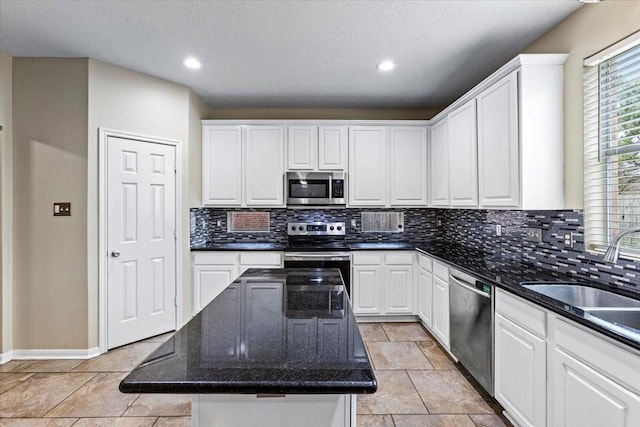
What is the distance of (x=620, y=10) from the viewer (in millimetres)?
1852

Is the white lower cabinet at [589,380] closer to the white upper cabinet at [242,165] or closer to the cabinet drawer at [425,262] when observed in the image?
the cabinet drawer at [425,262]

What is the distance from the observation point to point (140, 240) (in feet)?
10.7

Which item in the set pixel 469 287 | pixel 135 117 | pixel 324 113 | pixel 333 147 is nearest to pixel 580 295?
pixel 469 287

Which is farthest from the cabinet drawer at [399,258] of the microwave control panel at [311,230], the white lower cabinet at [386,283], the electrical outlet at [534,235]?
the electrical outlet at [534,235]

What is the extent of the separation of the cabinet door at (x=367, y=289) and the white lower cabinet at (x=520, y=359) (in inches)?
67.1

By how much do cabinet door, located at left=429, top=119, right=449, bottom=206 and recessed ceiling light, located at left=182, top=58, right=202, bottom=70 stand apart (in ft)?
8.33

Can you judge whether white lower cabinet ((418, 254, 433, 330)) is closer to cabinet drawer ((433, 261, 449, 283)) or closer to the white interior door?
cabinet drawer ((433, 261, 449, 283))

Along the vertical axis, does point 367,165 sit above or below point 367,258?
above

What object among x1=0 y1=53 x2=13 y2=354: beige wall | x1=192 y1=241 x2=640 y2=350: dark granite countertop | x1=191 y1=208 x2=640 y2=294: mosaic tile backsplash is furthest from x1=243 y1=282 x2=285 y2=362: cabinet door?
x1=0 y1=53 x2=13 y2=354: beige wall

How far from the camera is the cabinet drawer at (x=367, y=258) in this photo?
3.73m

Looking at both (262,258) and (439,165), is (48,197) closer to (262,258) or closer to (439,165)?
(262,258)

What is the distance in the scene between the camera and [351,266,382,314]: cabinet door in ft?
12.2

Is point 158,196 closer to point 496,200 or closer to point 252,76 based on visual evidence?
point 252,76

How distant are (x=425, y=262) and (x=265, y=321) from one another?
2.57 meters
